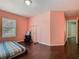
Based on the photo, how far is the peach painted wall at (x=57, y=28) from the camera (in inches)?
231

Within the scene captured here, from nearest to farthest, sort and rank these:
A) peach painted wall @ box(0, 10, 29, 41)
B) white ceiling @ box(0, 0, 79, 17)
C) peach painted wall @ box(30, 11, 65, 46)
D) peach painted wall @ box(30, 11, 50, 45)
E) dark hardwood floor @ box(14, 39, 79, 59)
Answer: dark hardwood floor @ box(14, 39, 79, 59) < white ceiling @ box(0, 0, 79, 17) < peach painted wall @ box(30, 11, 65, 46) < peach painted wall @ box(30, 11, 50, 45) < peach painted wall @ box(0, 10, 29, 41)

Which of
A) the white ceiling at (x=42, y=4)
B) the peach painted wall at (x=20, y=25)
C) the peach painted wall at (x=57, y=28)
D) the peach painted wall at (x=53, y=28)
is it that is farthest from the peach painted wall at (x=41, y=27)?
the white ceiling at (x=42, y=4)

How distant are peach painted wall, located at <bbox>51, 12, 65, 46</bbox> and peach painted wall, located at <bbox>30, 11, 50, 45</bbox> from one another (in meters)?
0.32

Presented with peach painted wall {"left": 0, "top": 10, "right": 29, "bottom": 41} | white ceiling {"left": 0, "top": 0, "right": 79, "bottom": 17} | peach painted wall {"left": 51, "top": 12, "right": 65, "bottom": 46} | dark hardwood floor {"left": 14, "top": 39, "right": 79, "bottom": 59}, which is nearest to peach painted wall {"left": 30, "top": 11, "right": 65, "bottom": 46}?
peach painted wall {"left": 51, "top": 12, "right": 65, "bottom": 46}

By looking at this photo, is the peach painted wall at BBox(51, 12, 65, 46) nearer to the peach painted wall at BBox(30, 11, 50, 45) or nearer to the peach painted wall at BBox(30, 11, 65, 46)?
the peach painted wall at BBox(30, 11, 65, 46)

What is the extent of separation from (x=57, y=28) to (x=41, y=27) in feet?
4.03

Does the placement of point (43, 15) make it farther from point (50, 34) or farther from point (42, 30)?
point (50, 34)

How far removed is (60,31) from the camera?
594 centimetres

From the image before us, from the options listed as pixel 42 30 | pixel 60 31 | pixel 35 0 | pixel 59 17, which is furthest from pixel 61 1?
pixel 42 30

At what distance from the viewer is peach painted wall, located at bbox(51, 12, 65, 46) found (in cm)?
587

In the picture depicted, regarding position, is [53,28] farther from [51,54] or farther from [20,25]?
[20,25]

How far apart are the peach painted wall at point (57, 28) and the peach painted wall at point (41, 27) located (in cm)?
32

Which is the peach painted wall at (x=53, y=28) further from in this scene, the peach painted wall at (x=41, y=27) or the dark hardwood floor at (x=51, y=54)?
the dark hardwood floor at (x=51, y=54)

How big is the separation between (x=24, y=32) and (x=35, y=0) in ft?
13.5
